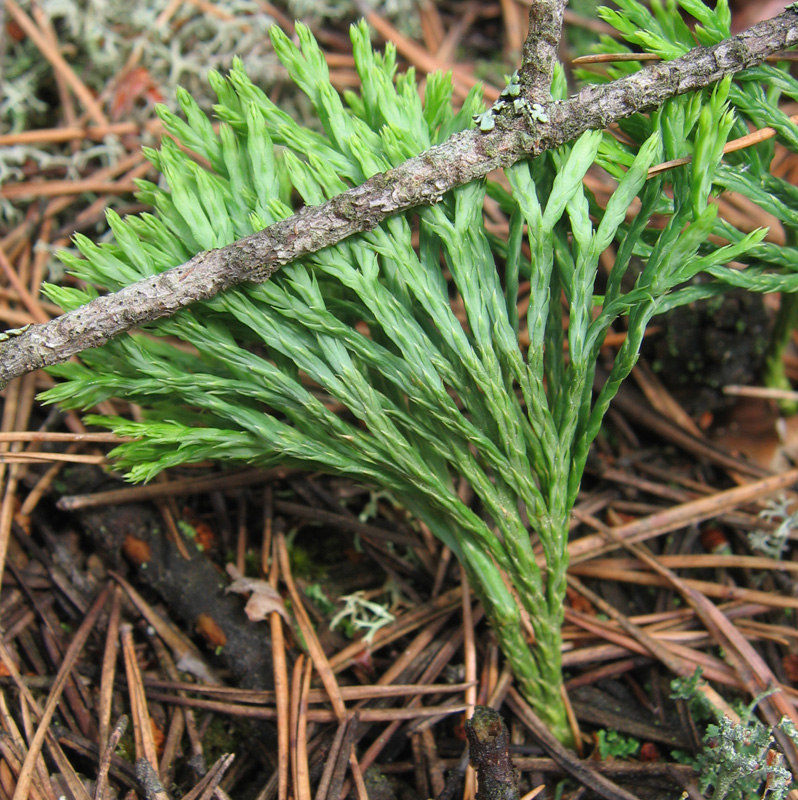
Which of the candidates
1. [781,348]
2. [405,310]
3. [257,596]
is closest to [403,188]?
[405,310]

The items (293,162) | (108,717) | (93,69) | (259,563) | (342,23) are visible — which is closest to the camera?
(293,162)

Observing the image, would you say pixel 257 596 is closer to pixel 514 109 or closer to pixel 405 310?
pixel 405 310

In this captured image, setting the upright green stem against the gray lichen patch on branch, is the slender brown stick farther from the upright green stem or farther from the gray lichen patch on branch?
the upright green stem

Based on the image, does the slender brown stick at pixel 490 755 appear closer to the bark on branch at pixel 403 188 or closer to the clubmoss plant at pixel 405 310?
the clubmoss plant at pixel 405 310

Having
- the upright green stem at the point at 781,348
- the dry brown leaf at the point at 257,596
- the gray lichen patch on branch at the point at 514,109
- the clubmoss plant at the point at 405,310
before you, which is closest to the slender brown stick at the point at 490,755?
the clubmoss plant at the point at 405,310

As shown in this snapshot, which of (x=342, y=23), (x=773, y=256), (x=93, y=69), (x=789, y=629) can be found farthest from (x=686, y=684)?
(x=93, y=69)

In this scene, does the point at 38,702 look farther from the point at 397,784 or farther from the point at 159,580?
the point at 397,784
